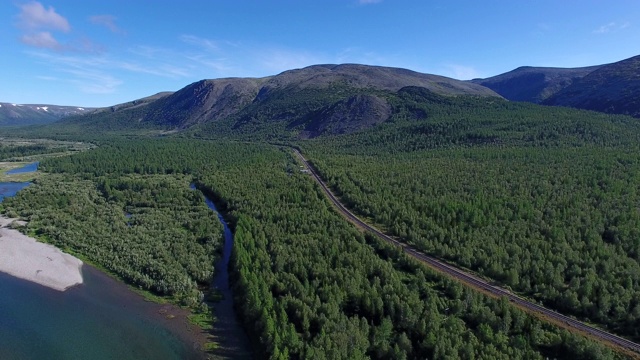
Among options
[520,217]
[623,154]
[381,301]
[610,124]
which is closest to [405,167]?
[520,217]

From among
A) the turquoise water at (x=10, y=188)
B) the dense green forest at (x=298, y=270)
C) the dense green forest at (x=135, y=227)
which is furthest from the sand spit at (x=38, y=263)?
the turquoise water at (x=10, y=188)

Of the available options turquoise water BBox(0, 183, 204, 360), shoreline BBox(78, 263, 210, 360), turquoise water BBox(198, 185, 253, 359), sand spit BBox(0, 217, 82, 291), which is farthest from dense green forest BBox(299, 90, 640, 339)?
sand spit BBox(0, 217, 82, 291)

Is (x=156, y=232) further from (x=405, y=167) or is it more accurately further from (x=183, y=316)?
(x=405, y=167)

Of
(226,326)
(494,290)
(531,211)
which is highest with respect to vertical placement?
(531,211)

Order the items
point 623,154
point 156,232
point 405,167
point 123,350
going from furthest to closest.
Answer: point 405,167
point 623,154
point 156,232
point 123,350

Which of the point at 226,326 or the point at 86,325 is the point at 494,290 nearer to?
the point at 226,326

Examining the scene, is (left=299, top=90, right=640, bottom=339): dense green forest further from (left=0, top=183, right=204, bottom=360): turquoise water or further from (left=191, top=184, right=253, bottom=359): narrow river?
(left=0, top=183, right=204, bottom=360): turquoise water

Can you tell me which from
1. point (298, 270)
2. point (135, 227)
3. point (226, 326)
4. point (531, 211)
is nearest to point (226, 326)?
point (226, 326)
